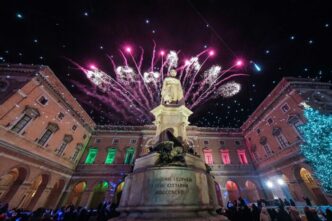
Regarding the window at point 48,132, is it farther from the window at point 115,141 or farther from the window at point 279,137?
the window at point 279,137

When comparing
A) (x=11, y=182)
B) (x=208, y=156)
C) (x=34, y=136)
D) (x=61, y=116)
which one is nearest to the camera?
(x=11, y=182)

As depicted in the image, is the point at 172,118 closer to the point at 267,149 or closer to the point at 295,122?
the point at 295,122

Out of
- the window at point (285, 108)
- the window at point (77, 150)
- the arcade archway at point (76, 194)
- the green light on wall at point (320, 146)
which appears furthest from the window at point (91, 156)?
the window at point (285, 108)

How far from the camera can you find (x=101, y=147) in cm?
2503

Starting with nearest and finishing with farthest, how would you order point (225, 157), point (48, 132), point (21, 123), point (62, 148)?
point (21, 123), point (48, 132), point (62, 148), point (225, 157)

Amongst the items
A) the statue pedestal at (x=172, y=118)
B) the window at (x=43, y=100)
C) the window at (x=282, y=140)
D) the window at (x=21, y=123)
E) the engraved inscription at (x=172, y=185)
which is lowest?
the engraved inscription at (x=172, y=185)

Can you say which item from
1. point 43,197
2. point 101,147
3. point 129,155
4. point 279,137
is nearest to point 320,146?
point 279,137

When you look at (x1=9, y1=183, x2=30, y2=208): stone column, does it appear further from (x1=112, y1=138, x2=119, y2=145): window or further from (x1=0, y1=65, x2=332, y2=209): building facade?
(x1=112, y1=138, x2=119, y2=145): window

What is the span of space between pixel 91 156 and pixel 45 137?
26.4 ft

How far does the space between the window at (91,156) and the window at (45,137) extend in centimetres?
749

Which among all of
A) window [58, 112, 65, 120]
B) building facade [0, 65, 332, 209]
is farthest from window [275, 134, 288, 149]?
window [58, 112, 65, 120]

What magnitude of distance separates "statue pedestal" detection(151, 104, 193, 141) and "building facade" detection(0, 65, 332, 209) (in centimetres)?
1106

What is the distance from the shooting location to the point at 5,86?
580 inches

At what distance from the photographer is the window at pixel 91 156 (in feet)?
78.1
